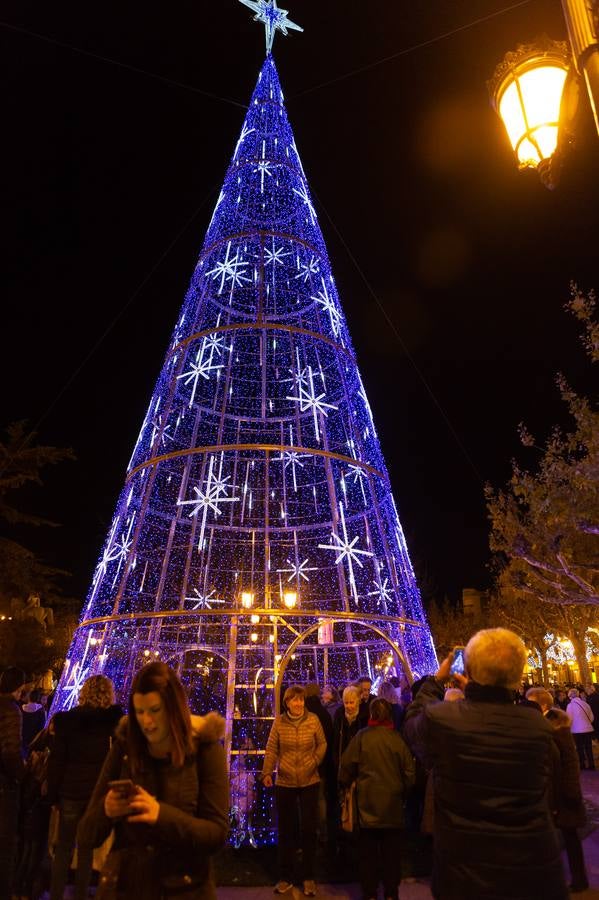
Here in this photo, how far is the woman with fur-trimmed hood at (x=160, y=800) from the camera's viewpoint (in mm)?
2014

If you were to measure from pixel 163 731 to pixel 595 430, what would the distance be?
616 inches

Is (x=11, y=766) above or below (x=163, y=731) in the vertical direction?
Result: above

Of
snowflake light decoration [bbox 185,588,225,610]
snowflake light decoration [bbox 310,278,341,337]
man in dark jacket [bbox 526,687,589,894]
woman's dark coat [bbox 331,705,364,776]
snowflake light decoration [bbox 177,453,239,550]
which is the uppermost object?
snowflake light decoration [bbox 310,278,341,337]

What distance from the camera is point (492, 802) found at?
230 cm

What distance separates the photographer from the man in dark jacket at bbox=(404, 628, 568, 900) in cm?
225

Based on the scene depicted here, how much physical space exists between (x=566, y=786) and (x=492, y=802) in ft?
10.6

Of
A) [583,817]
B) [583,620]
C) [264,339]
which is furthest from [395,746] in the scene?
[583,620]

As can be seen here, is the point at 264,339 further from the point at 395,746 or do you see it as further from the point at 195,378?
the point at 395,746

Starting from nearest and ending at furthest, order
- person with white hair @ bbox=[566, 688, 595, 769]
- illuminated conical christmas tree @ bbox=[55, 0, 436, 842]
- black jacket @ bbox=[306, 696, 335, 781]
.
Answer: black jacket @ bbox=[306, 696, 335, 781], illuminated conical christmas tree @ bbox=[55, 0, 436, 842], person with white hair @ bbox=[566, 688, 595, 769]

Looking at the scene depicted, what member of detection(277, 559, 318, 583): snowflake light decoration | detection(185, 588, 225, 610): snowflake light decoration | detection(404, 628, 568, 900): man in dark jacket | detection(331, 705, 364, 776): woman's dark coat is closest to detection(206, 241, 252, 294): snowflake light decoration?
detection(277, 559, 318, 583): snowflake light decoration

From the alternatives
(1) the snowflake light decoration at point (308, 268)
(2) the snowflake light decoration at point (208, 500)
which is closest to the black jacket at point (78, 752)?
(2) the snowflake light decoration at point (208, 500)

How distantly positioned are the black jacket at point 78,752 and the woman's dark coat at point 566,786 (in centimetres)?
342

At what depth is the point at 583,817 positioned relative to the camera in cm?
493

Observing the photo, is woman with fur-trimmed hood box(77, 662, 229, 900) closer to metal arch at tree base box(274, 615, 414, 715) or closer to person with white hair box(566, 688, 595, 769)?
metal arch at tree base box(274, 615, 414, 715)
